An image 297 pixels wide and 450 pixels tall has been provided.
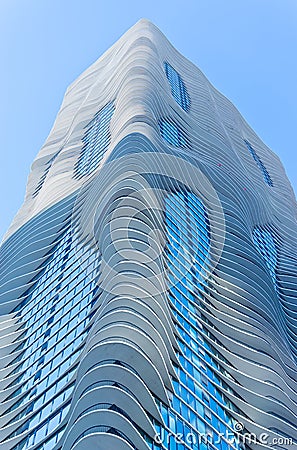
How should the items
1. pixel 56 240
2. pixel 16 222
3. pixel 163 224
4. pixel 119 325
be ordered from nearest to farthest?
pixel 119 325
pixel 163 224
pixel 56 240
pixel 16 222

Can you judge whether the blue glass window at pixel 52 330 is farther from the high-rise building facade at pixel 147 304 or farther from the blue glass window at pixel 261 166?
the blue glass window at pixel 261 166

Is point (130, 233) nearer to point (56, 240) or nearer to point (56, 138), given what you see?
point (56, 240)

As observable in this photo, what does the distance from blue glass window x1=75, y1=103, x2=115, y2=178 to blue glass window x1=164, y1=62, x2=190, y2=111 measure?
11.0 m

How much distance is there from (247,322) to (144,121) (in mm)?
24271

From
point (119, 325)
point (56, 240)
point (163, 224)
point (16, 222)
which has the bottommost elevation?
point (119, 325)

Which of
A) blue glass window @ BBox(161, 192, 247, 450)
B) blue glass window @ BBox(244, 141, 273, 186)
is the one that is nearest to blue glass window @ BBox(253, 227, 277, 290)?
blue glass window @ BBox(161, 192, 247, 450)

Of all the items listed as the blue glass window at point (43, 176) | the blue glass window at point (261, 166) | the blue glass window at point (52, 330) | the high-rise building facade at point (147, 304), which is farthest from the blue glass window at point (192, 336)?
the blue glass window at point (261, 166)

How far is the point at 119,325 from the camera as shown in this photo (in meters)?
32.5

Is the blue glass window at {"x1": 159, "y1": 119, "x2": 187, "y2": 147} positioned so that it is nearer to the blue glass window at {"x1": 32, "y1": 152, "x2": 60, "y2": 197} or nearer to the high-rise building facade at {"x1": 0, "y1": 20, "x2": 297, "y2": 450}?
the high-rise building facade at {"x1": 0, "y1": 20, "x2": 297, "y2": 450}

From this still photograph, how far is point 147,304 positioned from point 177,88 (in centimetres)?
6196

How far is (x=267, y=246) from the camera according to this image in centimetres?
6925

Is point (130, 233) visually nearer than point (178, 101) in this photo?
Yes

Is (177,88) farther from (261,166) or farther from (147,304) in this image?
(147,304)

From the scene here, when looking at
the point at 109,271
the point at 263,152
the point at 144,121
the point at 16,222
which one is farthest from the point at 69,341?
the point at 263,152
